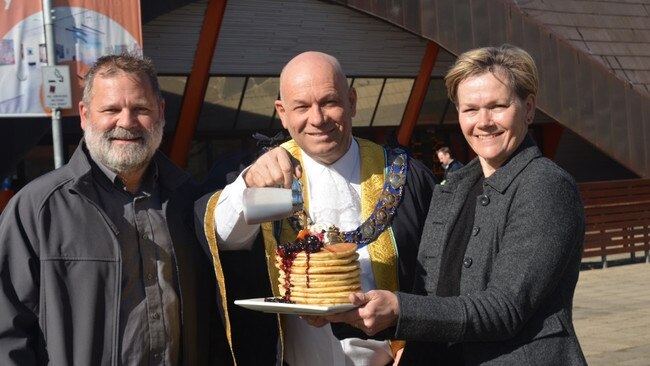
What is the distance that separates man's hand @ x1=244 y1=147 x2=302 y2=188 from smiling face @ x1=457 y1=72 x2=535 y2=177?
0.63 meters

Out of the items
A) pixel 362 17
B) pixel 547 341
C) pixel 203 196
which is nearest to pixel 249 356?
pixel 203 196

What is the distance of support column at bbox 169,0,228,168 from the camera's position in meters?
18.0

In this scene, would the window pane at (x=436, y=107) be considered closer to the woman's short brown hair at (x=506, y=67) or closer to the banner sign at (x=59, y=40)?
the banner sign at (x=59, y=40)

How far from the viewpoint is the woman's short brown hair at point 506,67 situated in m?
3.21

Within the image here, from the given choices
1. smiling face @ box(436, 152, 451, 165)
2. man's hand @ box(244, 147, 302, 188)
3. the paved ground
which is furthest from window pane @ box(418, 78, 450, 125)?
man's hand @ box(244, 147, 302, 188)

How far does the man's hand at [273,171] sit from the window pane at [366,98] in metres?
18.0

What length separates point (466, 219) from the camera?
134 inches

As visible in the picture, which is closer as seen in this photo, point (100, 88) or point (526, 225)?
point (526, 225)

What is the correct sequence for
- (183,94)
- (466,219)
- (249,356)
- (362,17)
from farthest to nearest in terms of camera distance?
(362,17) → (183,94) → (249,356) → (466,219)

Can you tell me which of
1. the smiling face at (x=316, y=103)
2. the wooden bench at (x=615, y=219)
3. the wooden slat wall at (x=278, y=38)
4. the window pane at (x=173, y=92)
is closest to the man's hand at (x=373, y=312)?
the smiling face at (x=316, y=103)

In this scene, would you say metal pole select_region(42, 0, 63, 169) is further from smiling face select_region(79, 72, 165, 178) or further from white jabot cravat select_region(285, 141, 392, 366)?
smiling face select_region(79, 72, 165, 178)

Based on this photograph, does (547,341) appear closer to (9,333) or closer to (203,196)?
(203,196)

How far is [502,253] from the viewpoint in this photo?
10.2 feet

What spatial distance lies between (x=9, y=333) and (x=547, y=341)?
1827 millimetres
